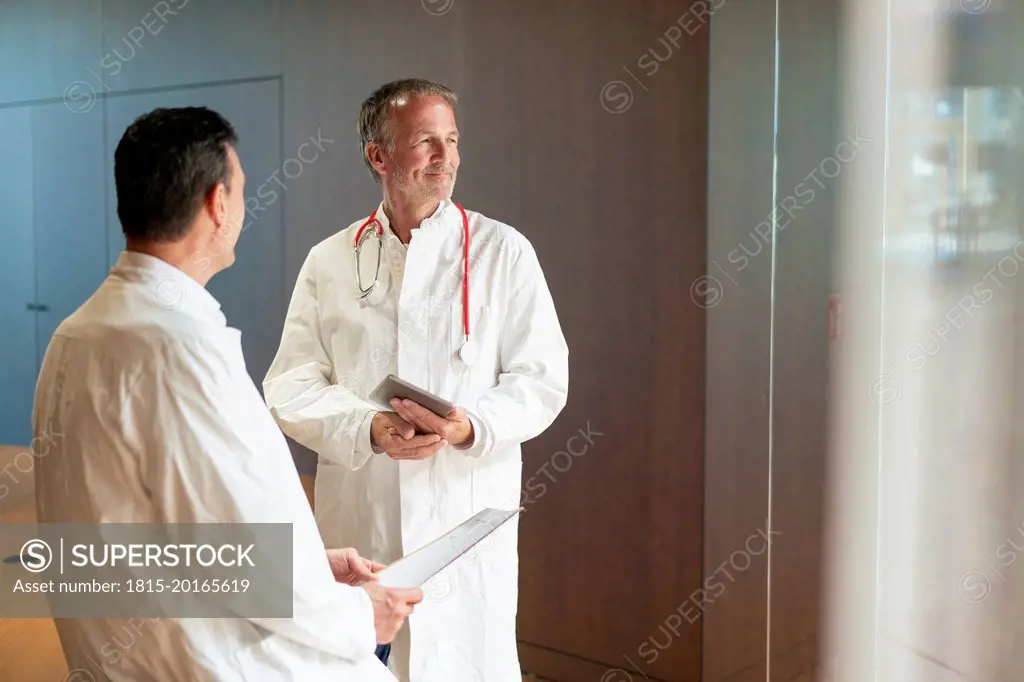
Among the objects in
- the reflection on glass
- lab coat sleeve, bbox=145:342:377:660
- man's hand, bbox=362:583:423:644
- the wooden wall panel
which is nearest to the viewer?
lab coat sleeve, bbox=145:342:377:660

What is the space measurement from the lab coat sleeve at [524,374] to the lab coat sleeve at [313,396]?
0.76ft

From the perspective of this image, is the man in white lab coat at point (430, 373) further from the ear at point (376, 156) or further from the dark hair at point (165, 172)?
the dark hair at point (165, 172)

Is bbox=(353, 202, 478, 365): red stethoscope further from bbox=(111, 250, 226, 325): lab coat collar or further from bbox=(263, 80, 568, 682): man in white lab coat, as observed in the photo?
bbox=(111, 250, 226, 325): lab coat collar

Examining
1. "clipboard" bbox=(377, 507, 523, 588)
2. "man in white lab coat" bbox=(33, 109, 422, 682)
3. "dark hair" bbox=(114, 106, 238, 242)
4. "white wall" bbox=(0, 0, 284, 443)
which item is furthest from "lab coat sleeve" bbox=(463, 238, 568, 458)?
"white wall" bbox=(0, 0, 284, 443)

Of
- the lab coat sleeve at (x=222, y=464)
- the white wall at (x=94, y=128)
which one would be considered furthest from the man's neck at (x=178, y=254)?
the white wall at (x=94, y=128)

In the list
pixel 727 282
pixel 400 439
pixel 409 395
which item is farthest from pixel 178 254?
pixel 727 282

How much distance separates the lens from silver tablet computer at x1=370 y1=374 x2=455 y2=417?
177cm

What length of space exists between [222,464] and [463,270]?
1.06 meters

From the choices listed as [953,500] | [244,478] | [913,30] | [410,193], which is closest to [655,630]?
[953,500]

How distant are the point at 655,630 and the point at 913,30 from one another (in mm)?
1752

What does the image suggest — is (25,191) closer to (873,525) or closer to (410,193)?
(410,193)

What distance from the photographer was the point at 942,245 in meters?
1.70

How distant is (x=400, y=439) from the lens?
1.90m

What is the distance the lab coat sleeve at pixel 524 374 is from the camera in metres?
1.95
